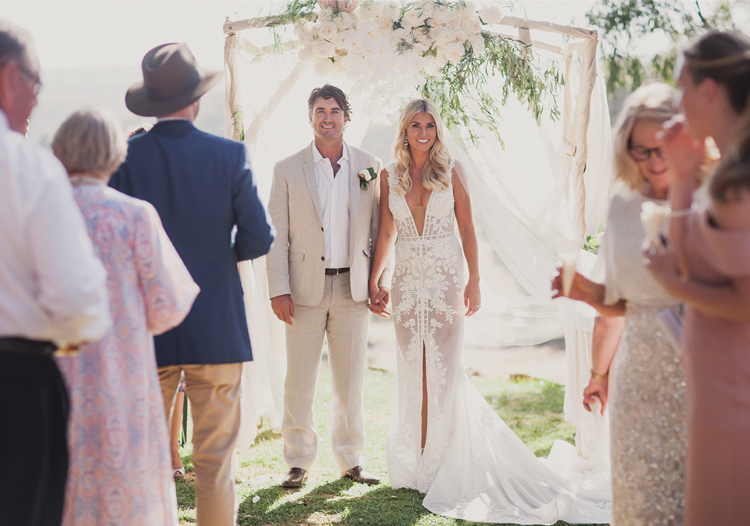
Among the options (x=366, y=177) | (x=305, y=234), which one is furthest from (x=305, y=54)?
(x=305, y=234)

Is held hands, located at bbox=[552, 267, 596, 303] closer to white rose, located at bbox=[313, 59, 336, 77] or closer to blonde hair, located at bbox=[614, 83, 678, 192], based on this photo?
blonde hair, located at bbox=[614, 83, 678, 192]

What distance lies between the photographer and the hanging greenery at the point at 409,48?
427 cm

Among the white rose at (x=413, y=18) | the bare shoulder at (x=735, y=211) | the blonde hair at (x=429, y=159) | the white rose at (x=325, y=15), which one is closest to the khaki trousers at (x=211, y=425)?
the blonde hair at (x=429, y=159)

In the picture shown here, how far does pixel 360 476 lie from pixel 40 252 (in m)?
3.07

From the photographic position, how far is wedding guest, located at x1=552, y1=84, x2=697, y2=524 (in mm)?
2203

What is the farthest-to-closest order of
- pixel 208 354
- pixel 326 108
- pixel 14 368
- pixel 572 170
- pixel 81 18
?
pixel 81 18 < pixel 572 170 < pixel 326 108 < pixel 208 354 < pixel 14 368

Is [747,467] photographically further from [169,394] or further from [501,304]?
[501,304]

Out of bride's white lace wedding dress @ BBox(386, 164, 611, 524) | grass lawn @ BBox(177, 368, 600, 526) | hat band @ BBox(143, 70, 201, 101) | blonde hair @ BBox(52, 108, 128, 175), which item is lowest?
grass lawn @ BBox(177, 368, 600, 526)

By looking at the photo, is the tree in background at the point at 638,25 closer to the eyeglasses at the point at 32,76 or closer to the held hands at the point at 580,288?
the held hands at the point at 580,288

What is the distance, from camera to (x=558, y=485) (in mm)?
4078

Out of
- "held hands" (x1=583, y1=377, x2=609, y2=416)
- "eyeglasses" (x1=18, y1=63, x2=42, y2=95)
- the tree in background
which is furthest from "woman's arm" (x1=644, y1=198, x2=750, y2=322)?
the tree in background

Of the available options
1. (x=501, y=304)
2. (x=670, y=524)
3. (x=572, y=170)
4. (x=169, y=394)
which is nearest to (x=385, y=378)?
(x=501, y=304)

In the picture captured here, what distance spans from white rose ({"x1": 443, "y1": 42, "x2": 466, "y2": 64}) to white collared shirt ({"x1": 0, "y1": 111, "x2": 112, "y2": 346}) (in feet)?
9.48

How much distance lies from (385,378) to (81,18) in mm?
49097
